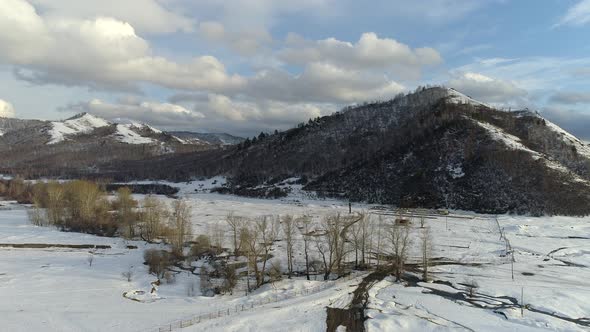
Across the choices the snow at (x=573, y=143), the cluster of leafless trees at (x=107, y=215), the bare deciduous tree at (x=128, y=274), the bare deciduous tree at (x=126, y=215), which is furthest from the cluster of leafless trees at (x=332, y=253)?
the snow at (x=573, y=143)

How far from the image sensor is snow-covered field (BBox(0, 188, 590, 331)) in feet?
145

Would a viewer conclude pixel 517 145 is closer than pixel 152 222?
No

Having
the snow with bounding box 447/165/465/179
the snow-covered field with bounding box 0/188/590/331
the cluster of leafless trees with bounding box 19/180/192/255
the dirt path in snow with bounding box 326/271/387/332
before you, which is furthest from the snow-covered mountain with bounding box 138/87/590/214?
the dirt path in snow with bounding box 326/271/387/332

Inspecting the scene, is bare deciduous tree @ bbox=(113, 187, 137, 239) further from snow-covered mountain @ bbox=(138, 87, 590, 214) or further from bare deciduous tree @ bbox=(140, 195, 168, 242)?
snow-covered mountain @ bbox=(138, 87, 590, 214)

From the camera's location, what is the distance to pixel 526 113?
174500mm

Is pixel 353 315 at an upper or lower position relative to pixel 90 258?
lower

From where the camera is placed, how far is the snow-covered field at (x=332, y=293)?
44.3 m

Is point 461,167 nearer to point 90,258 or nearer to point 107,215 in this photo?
point 107,215

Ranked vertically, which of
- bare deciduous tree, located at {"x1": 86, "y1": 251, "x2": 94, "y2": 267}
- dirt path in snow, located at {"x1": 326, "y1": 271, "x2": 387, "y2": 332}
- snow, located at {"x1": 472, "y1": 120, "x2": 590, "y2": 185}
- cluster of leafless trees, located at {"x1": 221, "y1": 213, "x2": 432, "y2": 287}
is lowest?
dirt path in snow, located at {"x1": 326, "y1": 271, "x2": 387, "y2": 332}

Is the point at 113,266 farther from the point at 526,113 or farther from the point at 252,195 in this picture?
the point at 526,113

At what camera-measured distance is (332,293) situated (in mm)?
53094

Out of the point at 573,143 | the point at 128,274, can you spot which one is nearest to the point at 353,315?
the point at 128,274

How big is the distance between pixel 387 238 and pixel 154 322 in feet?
147

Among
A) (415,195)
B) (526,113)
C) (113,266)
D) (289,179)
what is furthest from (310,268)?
(526,113)
